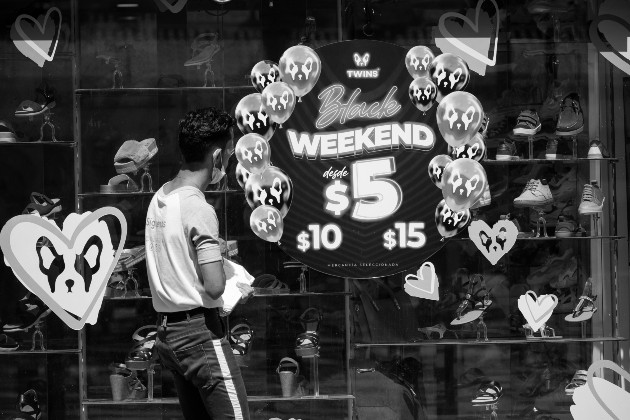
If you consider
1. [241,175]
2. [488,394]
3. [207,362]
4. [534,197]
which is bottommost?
[488,394]

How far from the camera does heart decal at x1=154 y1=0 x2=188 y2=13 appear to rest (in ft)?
21.4

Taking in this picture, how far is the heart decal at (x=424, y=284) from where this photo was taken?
256 inches

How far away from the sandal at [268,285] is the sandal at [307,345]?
311 millimetres

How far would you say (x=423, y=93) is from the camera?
6.35 m

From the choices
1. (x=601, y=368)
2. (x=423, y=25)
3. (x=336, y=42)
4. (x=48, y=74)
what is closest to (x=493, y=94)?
(x=423, y=25)

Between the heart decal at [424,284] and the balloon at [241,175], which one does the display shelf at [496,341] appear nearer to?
the heart decal at [424,284]

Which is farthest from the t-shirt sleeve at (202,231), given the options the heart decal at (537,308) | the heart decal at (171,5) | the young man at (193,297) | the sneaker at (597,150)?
the sneaker at (597,150)

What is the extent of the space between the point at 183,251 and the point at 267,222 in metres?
2.68

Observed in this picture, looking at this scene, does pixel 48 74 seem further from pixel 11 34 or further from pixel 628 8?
pixel 628 8

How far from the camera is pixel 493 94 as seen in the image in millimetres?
6574

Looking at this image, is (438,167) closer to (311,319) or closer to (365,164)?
(365,164)

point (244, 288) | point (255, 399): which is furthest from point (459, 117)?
point (244, 288)

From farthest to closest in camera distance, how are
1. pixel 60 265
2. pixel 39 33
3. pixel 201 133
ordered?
pixel 39 33 < pixel 60 265 < pixel 201 133

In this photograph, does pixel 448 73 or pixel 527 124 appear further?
pixel 527 124
